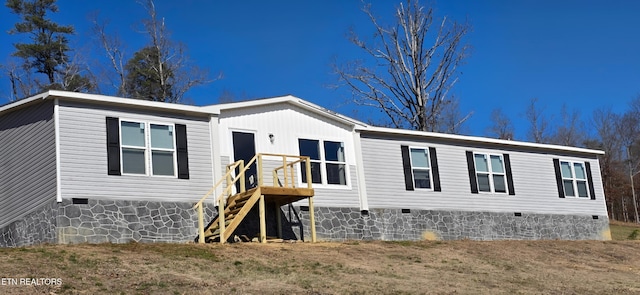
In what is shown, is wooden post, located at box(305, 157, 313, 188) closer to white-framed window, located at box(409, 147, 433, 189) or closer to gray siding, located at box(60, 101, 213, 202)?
gray siding, located at box(60, 101, 213, 202)

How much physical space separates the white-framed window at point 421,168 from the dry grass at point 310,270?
9.04ft

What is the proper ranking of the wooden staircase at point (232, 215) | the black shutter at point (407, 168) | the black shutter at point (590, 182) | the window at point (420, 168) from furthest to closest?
1. the black shutter at point (590, 182)
2. the window at point (420, 168)
3. the black shutter at point (407, 168)
4. the wooden staircase at point (232, 215)

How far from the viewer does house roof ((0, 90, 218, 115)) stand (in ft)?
58.9

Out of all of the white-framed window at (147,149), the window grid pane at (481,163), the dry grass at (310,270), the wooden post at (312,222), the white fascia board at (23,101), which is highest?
the white fascia board at (23,101)

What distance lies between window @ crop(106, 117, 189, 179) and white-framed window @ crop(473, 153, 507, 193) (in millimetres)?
10144

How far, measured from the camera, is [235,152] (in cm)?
2064

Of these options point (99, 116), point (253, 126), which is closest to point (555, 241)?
point (253, 126)

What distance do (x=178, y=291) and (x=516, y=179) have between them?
15.8 m

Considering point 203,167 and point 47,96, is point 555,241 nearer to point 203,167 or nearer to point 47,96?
point 203,167

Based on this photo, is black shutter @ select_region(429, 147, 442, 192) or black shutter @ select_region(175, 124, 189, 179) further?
black shutter @ select_region(429, 147, 442, 192)

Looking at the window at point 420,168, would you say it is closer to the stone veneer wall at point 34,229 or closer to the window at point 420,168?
the window at point 420,168

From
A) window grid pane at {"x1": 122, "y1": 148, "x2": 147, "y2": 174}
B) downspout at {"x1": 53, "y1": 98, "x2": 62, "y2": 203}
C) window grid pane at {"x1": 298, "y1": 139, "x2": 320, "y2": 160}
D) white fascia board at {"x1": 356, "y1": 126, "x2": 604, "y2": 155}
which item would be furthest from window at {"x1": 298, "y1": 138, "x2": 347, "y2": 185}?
downspout at {"x1": 53, "y1": 98, "x2": 62, "y2": 203}

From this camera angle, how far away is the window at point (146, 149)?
18.5 m

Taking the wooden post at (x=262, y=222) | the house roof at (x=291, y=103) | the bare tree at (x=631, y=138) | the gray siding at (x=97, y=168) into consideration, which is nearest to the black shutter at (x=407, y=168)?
the house roof at (x=291, y=103)
